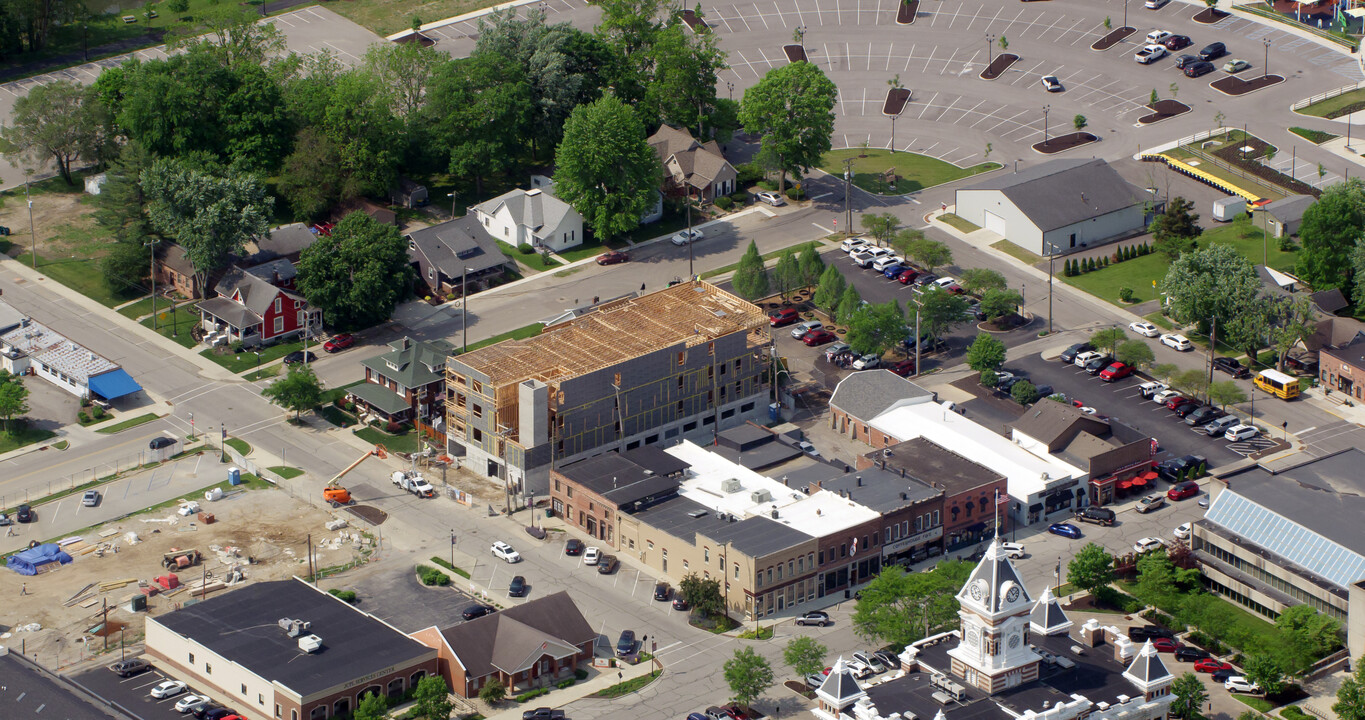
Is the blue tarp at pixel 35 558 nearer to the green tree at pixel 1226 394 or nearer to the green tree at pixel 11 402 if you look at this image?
the green tree at pixel 11 402

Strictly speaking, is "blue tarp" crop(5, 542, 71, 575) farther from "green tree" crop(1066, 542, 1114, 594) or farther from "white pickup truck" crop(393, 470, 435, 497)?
"green tree" crop(1066, 542, 1114, 594)

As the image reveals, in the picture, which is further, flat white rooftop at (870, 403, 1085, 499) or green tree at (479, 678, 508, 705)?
flat white rooftop at (870, 403, 1085, 499)

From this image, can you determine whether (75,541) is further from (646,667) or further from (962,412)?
(962,412)

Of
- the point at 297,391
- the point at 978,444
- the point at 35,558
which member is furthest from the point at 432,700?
the point at 978,444

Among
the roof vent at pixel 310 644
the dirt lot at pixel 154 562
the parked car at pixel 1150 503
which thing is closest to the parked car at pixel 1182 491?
the parked car at pixel 1150 503

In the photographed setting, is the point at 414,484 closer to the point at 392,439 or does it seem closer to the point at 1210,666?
the point at 392,439

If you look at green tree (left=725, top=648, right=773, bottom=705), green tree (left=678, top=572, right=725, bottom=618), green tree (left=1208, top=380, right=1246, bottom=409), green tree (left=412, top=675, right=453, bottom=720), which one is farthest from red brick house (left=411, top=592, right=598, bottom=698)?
green tree (left=1208, top=380, right=1246, bottom=409)
